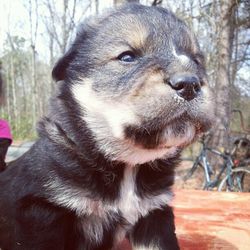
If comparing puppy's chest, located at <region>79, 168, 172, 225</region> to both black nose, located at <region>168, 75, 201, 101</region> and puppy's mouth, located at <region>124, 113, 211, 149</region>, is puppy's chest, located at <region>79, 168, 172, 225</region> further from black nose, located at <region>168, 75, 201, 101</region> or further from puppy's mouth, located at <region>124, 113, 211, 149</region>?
black nose, located at <region>168, 75, 201, 101</region>

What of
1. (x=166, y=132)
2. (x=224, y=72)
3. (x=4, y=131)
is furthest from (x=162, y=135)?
(x=224, y=72)

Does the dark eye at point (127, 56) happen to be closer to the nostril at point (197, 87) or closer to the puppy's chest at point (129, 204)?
the nostril at point (197, 87)

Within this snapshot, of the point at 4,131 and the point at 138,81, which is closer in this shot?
the point at 138,81

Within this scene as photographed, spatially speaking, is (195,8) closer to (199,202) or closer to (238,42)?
(238,42)

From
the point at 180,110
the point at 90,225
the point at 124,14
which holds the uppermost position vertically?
the point at 124,14

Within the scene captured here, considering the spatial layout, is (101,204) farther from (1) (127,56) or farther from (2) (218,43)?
(2) (218,43)

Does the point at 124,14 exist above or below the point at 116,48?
above

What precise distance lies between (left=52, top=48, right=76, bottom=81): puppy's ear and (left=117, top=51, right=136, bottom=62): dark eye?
0.99 ft

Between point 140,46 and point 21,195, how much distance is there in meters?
0.92

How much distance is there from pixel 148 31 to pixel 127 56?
16 cm

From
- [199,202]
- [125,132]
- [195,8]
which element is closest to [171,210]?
[125,132]

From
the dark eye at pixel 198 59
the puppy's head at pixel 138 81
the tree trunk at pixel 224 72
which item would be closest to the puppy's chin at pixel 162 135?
the puppy's head at pixel 138 81

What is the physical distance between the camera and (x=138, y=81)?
1.80 m

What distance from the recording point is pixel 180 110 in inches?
66.9
